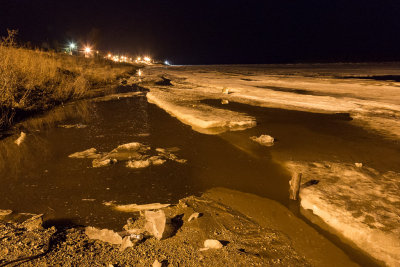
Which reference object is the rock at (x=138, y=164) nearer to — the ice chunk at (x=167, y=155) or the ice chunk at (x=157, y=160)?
the ice chunk at (x=157, y=160)

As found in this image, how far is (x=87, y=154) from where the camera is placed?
4.77m

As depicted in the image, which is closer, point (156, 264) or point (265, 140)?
point (156, 264)

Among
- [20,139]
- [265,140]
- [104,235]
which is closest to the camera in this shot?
[104,235]

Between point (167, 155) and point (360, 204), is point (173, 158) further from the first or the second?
point (360, 204)

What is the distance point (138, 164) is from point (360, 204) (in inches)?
129

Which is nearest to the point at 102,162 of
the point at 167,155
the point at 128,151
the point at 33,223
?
the point at 128,151

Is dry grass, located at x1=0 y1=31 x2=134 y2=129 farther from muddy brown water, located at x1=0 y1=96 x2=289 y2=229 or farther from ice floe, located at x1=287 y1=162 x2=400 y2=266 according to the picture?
ice floe, located at x1=287 y1=162 x2=400 y2=266

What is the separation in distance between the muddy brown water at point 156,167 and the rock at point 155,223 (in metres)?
0.37

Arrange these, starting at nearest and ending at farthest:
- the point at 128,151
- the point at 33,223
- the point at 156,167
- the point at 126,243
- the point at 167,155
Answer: the point at 126,243
the point at 33,223
the point at 156,167
the point at 167,155
the point at 128,151

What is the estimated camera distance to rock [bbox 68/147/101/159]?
4.65 m

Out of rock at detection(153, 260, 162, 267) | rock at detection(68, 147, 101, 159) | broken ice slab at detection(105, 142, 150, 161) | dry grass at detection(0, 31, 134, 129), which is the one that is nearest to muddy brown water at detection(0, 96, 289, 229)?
rock at detection(68, 147, 101, 159)

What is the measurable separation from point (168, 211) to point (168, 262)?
84 cm

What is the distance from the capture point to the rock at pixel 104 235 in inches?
95.0

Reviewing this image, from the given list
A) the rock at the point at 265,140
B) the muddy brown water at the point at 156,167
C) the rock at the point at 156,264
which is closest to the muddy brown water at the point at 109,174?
the muddy brown water at the point at 156,167
